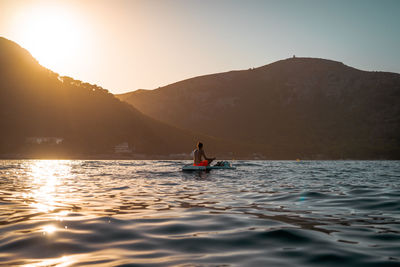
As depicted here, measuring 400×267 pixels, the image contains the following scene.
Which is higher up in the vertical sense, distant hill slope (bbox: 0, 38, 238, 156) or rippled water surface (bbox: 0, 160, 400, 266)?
distant hill slope (bbox: 0, 38, 238, 156)

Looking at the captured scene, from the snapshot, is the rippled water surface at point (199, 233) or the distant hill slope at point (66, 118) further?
the distant hill slope at point (66, 118)

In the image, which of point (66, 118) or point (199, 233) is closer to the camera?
point (199, 233)

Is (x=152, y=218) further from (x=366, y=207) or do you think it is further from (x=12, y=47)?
(x=12, y=47)

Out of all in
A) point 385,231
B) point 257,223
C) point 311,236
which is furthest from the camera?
point 257,223

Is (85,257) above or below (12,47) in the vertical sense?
below

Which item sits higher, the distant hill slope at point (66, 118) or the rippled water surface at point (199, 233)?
the distant hill slope at point (66, 118)

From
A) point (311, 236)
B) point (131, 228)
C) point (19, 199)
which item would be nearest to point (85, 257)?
point (131, 228)

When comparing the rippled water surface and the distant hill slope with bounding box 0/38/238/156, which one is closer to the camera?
the rippled water surface

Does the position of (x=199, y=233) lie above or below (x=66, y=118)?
below

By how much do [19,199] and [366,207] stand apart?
420 inches

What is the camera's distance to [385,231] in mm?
6094

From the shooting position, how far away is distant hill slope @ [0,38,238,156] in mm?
108694

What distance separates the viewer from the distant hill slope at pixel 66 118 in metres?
109

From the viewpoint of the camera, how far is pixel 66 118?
122 meters
